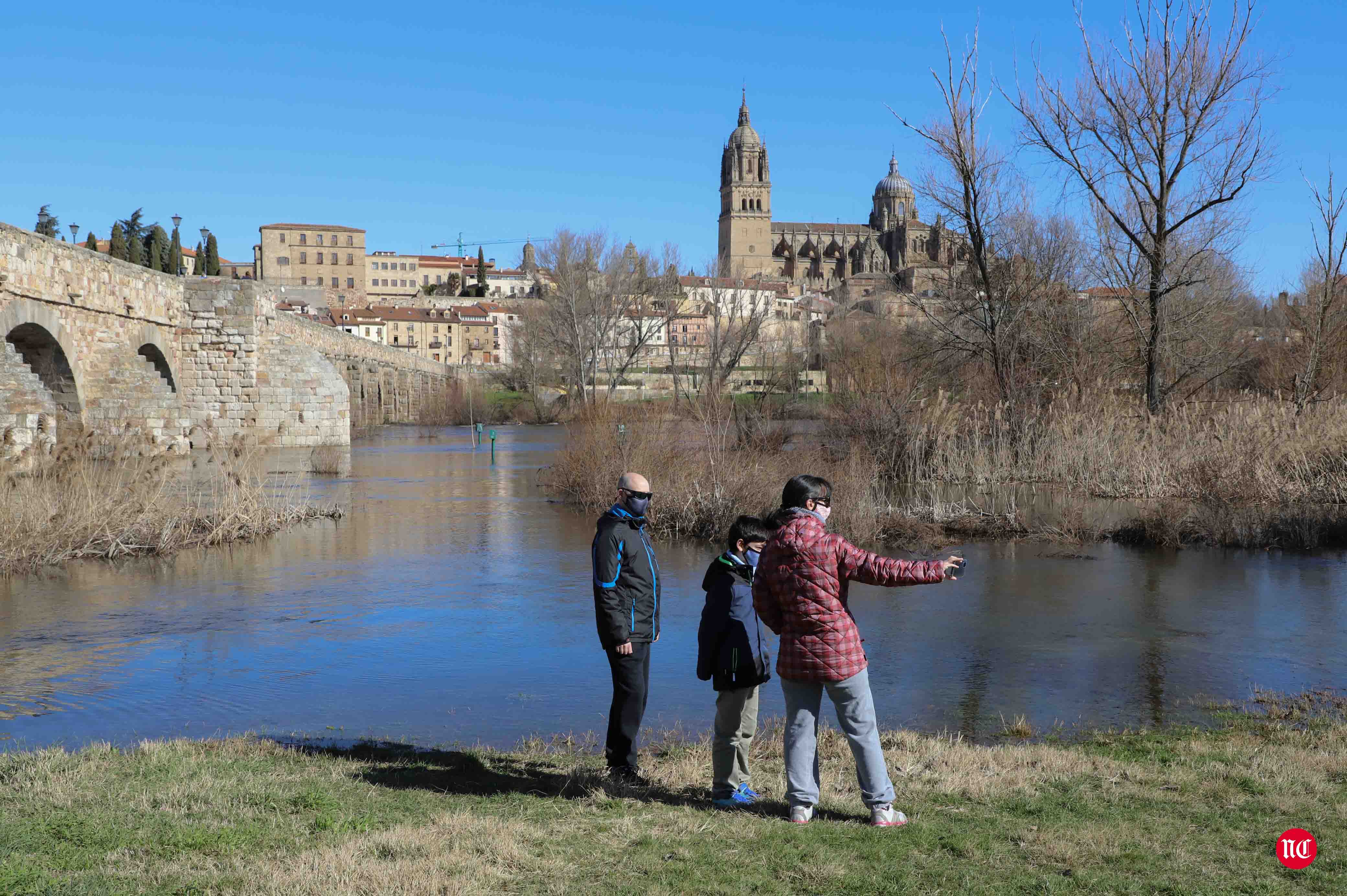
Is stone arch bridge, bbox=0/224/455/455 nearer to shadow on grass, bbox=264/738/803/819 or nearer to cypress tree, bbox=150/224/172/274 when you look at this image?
shadow on grass, bbox=264/738/803/819

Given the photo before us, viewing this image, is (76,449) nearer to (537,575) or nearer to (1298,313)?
(537,575)

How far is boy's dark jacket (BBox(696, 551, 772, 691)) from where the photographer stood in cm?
569

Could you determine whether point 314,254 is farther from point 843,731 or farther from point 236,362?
point 843,731

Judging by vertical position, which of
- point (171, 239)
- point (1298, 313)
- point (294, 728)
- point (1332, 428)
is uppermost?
point (171, 239)

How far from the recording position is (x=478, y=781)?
19.9 feet

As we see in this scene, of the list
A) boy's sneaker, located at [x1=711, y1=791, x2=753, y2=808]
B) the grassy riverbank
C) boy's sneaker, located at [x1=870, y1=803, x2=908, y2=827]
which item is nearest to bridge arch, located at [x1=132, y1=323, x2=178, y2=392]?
the grassy riverbank

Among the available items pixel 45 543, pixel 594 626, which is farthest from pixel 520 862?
pixel 45 543

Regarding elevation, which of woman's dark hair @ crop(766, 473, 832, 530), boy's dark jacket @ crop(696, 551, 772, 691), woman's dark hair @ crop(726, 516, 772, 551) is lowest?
boy's dark jacket @ crop(696, 551, 772, 691)

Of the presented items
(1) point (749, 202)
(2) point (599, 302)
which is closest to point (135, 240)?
(2) point (599, 302)

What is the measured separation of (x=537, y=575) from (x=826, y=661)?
952 cm

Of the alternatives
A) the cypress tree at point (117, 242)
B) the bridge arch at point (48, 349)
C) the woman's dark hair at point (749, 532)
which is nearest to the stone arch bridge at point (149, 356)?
the bridge arch at point (48, 349)

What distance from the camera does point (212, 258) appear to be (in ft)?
302

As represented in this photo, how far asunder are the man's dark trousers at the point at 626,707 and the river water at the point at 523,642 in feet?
4.43

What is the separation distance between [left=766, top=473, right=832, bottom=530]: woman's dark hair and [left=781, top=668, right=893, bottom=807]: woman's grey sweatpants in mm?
780
